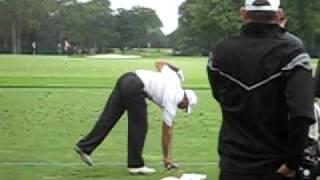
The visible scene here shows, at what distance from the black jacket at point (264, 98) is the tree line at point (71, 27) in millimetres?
109106

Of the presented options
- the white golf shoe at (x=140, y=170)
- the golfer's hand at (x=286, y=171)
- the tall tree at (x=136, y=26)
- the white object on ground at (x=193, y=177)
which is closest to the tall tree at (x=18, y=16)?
the tall tree at (x=136, y=26)

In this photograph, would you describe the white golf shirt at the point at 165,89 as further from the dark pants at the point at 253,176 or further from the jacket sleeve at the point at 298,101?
the jacket sleeve at the point at 298,101

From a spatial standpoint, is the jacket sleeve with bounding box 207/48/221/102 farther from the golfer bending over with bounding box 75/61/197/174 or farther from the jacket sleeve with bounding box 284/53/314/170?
the golfer bending over with bounding box 75/61/197/174

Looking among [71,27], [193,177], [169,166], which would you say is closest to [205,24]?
[71,27]

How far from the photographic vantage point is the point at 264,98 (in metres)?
4.36

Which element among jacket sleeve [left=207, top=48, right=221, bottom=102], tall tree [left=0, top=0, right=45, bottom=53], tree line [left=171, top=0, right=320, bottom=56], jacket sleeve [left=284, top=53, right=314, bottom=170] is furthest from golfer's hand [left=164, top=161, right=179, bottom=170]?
tall tree [left=0, top=0, right=45, bottom=53]

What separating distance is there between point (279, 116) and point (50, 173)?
20.7 ft

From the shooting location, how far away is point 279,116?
4.34 meters

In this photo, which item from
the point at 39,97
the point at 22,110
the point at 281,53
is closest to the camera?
the point at 281,53

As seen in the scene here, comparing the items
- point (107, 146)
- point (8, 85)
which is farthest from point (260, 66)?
point (8, 85)

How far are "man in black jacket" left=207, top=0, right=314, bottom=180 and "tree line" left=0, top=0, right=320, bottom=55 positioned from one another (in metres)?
91.6

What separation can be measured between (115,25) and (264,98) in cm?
11959

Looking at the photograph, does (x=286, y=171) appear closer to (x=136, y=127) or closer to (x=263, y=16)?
(x=263, y=16)

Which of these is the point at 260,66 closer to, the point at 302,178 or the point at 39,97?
the point at 302,178
